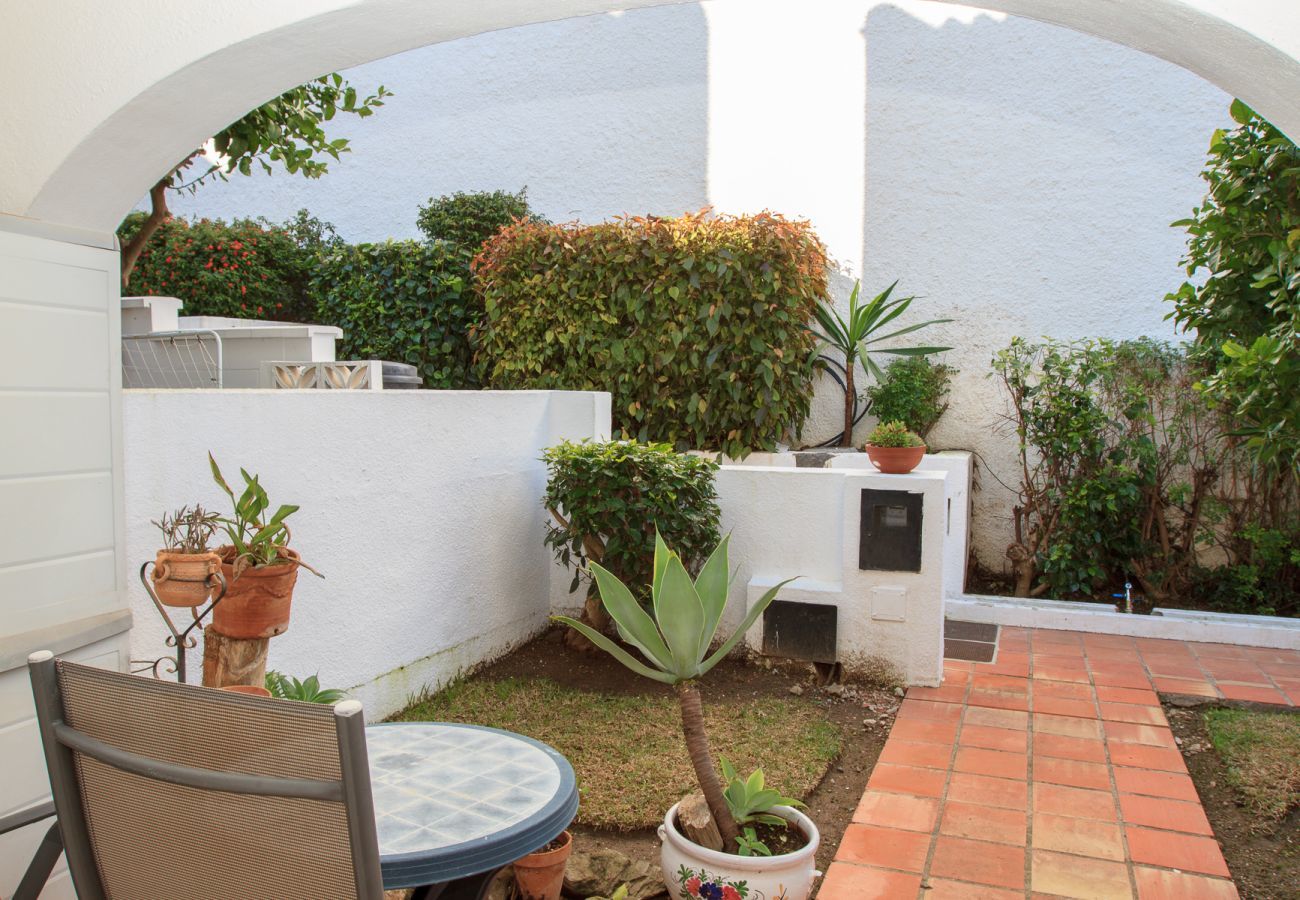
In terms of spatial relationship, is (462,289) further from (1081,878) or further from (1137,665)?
(1081,878)

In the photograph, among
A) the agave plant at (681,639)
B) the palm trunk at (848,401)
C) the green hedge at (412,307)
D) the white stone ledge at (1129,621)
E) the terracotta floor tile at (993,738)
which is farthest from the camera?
the palm trunk at (848,401)

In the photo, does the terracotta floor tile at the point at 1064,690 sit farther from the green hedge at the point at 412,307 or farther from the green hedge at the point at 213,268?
the green hedge at the point at 213,268

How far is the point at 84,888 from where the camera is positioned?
57.0 inches

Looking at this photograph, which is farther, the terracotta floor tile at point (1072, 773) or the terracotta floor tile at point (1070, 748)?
the terracotta floor tile at point (1070, 748)

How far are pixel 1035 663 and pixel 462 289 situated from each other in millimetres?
4254

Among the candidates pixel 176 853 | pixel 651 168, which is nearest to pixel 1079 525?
pixel 651 168

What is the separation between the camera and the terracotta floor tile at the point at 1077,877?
276cm

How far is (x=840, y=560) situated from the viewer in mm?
4820

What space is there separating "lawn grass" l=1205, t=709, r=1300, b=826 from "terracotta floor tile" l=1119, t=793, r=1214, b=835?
0.82 ft

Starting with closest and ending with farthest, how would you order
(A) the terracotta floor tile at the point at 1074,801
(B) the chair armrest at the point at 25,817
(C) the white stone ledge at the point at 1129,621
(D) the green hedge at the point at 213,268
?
1. (B) the chair armrest at the point at 25,817
2. (A) the terracotta floor tile at the point at 1074,801
3. (C) the white stone ledge at the point at 1129,621
4. (D) the green hedge at the point at 213,268

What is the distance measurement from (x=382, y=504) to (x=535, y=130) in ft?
16.1

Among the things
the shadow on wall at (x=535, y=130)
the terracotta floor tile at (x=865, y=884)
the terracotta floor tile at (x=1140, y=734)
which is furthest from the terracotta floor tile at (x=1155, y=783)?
the shadow on wall at (x=535, y=130)

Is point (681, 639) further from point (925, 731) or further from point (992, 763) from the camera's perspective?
point (925, 731)

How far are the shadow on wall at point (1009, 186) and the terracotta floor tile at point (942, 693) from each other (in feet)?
7.90
